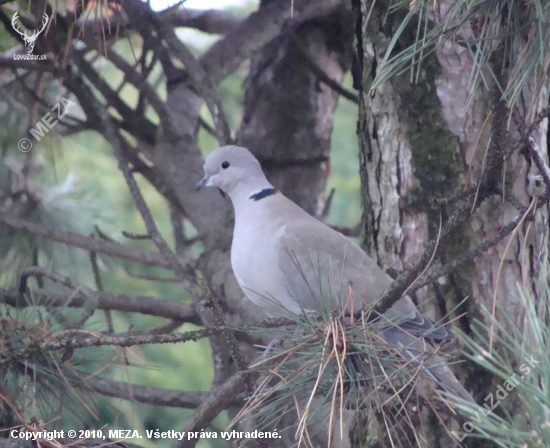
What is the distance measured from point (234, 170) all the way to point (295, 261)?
62 centimetres

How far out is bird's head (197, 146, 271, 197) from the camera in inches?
86.0

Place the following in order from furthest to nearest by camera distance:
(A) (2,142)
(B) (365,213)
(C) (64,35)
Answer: (A) (2,142)
(C) (64,35)
(B) (365,213)

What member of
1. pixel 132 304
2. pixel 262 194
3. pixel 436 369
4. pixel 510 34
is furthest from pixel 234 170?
pixel 510 34

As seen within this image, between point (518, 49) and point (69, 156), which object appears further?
point (69, 156)

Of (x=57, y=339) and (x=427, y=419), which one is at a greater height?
(x=57, y=339)

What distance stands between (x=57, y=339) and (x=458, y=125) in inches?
43.3

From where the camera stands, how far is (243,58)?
9.28 feet

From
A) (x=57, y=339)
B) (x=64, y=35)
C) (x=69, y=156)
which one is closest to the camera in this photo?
(x=57, y=339)

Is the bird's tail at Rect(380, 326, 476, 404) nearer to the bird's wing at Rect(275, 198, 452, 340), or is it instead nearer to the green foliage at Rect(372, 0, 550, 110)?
the bird's wing at Rect(275, 198, 452, 340)

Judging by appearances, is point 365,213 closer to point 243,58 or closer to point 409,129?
point 409,129

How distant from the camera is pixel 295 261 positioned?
1.66 m

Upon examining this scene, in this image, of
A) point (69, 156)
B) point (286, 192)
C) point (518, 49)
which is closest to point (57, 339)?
point (518, 49)

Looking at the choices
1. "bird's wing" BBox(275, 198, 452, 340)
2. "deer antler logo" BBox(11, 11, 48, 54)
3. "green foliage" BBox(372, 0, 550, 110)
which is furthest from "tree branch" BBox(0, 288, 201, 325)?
"green foliage" BBox(372, 0, 550, 110)

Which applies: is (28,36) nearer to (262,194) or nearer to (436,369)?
(262,194)
